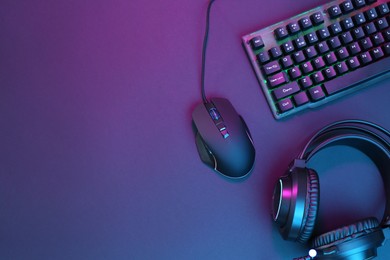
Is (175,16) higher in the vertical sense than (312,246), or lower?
higher

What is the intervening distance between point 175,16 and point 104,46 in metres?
0.14

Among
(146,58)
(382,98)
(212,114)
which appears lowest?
(382,98)

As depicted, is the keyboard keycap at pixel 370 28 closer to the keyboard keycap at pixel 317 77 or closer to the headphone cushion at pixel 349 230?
the keyboard keycap at pixel 317 77

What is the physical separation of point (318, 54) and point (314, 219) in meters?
0.28

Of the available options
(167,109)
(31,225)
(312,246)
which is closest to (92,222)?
(31,225)

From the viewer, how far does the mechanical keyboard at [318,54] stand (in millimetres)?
653

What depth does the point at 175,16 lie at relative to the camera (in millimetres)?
692

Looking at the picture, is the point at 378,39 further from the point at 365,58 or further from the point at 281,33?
the point at 281,33

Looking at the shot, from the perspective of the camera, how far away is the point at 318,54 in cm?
66

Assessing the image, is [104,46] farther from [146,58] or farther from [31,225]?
[31,225]

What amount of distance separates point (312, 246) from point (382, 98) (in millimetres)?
→ 289

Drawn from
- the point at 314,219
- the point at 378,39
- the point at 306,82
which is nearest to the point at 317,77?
the point at 306,82

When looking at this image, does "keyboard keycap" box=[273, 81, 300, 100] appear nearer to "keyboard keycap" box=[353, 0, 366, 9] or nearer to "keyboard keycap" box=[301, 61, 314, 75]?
"keyboard keycap" box=[301, 61, 314, 75]

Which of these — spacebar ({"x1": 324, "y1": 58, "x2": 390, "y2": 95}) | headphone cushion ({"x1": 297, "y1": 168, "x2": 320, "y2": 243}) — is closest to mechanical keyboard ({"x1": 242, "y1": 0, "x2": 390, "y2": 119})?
spacebar ({"x1": 324, "y1": 58, "x2": 390, "y2": 95})
